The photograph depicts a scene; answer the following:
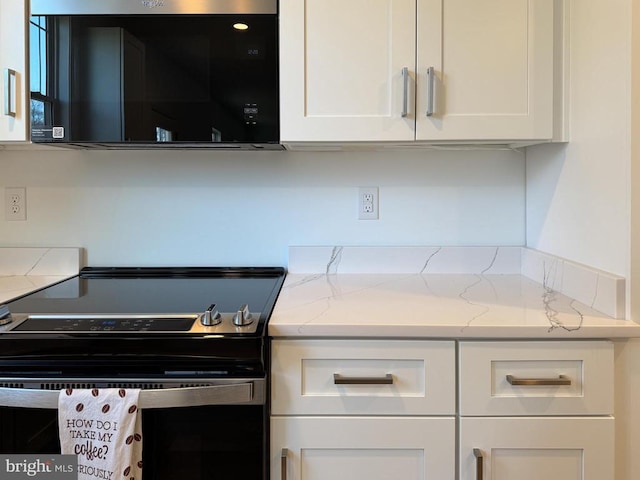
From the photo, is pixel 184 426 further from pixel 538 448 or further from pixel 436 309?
pixel 538 448

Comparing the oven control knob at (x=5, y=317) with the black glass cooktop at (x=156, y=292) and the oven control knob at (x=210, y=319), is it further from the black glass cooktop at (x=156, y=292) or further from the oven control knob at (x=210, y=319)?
the oven control knob at (x=210, y=319)

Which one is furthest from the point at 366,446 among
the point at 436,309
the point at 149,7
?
the point at 149,7

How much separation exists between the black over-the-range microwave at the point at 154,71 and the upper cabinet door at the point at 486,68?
0.42 meters

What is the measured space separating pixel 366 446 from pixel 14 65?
135 centimetres

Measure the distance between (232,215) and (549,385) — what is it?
109cm

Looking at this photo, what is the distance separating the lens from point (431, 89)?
4.28 ft

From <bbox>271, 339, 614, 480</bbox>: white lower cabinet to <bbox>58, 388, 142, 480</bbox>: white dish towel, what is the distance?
30 centimetres

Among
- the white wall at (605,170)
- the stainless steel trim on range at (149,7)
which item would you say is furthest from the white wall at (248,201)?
the stainless steel trim on range at (149,7)

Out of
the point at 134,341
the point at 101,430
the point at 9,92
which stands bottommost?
the point at 101,430

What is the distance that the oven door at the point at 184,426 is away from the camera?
101cm

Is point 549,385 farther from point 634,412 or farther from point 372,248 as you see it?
point 372,248

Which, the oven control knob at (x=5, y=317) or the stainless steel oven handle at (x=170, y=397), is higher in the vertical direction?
the oven control knob at (x=5, y=317)

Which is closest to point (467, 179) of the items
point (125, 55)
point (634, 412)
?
point (634, 412)

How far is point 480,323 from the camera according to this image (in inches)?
42.4
